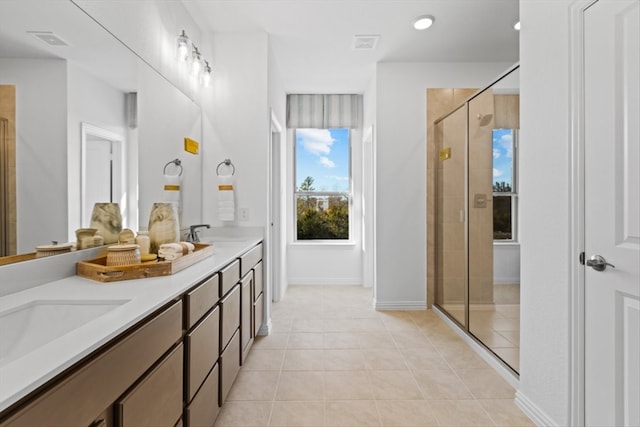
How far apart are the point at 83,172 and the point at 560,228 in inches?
85.8

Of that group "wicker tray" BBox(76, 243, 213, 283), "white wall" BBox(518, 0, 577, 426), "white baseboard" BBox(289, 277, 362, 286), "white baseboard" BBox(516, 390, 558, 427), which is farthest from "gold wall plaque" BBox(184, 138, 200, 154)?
"white baseboard" BBox(516, 390, 558, 427)

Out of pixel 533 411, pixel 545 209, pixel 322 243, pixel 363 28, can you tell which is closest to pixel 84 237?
pixel 545 209

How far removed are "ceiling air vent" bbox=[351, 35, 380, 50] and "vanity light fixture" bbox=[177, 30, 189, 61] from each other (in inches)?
57.9

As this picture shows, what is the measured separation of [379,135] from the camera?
3.62 m

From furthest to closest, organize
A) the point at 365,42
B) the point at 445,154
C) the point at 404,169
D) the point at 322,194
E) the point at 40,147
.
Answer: the point at 322,194 → the point at 404,169 → the point at 445,154 → the point at 365,42 → the point at 40,147

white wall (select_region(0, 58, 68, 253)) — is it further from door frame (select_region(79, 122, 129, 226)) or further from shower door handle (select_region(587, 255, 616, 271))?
→ shower door handle (select_region(587, 255, 616, 271))

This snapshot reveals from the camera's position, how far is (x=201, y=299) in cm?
146

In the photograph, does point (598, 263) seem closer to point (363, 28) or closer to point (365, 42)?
point (363, 28)

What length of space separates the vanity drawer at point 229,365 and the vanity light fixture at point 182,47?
1965 millimetres

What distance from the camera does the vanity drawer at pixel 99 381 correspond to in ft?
2.05

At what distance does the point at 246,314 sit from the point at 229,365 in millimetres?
437

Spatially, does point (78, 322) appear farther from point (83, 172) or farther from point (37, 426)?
point (83, 172)

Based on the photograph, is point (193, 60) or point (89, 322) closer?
point (89, 322)

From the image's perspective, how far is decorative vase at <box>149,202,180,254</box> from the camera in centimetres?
183
